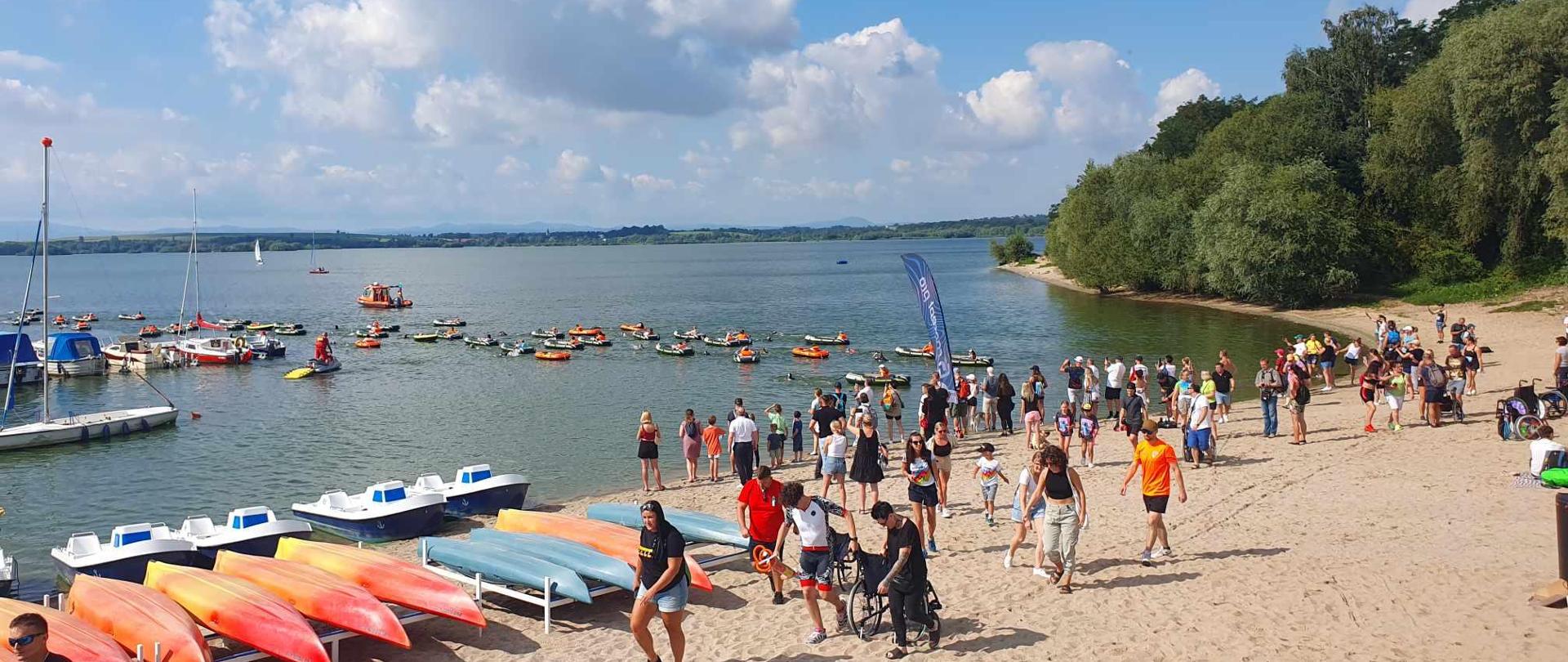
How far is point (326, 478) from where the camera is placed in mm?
24516

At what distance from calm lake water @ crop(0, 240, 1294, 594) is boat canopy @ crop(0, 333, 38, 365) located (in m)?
1.81

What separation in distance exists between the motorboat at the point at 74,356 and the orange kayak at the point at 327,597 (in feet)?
133

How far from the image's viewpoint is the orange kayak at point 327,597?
10.7 m

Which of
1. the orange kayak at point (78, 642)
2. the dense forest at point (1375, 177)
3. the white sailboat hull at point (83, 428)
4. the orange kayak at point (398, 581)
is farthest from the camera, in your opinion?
the dense forest at point (1375, 177)

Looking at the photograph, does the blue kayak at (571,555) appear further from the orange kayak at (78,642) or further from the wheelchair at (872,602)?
the orange kayak at (78,642)

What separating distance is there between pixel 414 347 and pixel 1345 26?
56101 mm

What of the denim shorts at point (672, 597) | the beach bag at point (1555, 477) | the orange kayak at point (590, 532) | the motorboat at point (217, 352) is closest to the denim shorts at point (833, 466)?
the orange kayak at point (590, 532)

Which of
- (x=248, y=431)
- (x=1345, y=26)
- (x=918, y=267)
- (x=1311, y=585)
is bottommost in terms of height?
(x=248, y=431)

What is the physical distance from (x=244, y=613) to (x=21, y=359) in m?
39.5

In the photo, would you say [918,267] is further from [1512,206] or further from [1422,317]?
[1512,206]

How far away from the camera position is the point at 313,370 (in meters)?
45.1

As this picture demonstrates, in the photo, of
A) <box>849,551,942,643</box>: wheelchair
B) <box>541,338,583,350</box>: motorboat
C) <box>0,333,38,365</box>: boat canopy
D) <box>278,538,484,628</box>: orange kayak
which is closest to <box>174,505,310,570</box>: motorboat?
<box>278,538,484,628</box>: orange kayak

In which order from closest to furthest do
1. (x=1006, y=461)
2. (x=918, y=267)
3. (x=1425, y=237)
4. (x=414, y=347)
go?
1. (x=1006, y=461)
2. (x=918, y=267)
3. (x=1425, y=237)
4. (x=414, y=347)

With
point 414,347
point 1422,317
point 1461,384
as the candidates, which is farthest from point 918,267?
point 414,347
